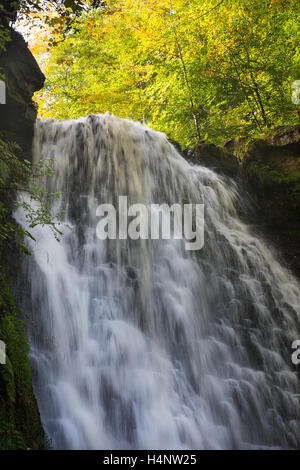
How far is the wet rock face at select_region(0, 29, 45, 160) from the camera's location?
6.29 metres

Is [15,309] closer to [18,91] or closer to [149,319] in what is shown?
[149,319]

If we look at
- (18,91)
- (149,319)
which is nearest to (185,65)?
(18,91)

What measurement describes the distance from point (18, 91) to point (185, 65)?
21.6ft

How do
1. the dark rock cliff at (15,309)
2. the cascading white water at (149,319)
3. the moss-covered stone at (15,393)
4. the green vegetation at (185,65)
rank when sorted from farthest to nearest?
the green vegetation at (185,65), the cascading white water at (149,319), the dark rock cliff at (15,309), the moss-covered stone at (15,393)

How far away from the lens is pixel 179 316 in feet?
17.6

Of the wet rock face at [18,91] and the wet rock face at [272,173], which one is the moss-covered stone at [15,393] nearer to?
the wet rock face at [18,91]

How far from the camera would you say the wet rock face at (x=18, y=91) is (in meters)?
6.29

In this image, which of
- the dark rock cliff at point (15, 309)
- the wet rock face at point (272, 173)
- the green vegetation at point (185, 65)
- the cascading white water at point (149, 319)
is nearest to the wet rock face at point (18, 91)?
the dark rock cliff at point (15, 309)

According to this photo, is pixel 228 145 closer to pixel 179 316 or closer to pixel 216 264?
pixel 216 264

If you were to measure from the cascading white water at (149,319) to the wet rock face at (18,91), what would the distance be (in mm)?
406

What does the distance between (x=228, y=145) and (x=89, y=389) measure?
8.47 metres

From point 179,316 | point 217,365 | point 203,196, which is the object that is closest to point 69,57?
point 203,196

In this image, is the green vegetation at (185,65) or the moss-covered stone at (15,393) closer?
the moss-covered stone at (15,393)

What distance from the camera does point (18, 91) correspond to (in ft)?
21.3
